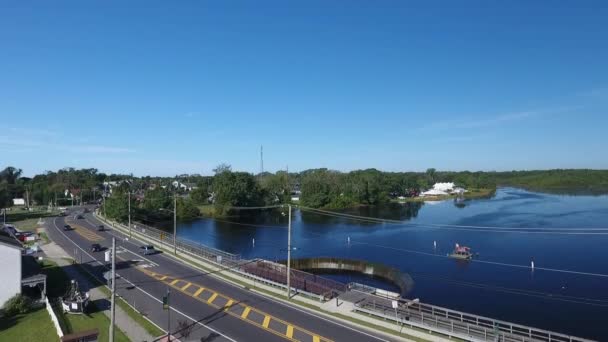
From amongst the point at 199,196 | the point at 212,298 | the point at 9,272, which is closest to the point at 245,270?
the point at 212,298

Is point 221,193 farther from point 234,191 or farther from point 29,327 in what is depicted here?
point 29,327

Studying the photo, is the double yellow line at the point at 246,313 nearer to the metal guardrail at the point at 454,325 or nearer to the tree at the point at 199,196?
the metal guardrail at the point at 454,325

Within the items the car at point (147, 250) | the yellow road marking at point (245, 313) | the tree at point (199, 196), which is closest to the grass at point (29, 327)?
the yellow road marking at point (245, 313)

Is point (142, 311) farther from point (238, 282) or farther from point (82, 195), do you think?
point (82, 195)

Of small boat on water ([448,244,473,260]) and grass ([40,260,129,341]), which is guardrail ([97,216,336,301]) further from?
small boat on water ([448,244,473,260])

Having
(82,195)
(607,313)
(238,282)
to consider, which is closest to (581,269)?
(607,313)
